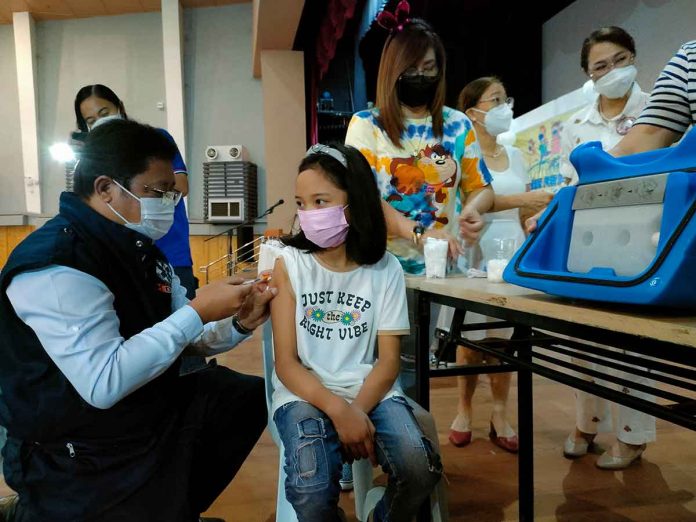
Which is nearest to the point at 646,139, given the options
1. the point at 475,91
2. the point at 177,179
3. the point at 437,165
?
the point at 437,165

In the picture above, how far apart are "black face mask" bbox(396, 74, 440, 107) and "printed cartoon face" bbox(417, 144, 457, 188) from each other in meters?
0.16

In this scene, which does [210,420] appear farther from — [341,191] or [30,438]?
[341,191]

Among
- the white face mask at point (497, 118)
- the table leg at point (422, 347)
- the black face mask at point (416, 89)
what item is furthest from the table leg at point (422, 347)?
the white face mask at point (497, 118)

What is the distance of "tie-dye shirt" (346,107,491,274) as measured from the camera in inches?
59.7

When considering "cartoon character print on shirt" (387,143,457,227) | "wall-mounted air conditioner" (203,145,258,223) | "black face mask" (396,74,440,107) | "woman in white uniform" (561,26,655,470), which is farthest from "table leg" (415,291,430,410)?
"wall-mounted air conditioner" (203,145,258,223)

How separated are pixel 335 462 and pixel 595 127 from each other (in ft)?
5.61

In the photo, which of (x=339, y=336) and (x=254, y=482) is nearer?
(x=339, y=336)

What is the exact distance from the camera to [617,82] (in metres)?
1.92

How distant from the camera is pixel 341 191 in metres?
1.25

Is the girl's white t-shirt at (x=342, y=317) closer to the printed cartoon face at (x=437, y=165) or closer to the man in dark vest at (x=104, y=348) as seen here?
the man in dark vest at (x=104, y=348)

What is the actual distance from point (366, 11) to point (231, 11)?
4373mm

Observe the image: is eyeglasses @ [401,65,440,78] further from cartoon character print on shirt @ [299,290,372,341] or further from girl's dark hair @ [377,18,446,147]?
cartoon character print on shirt @ [299,290,372,341]

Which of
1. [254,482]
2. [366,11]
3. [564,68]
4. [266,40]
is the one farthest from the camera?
[266,40]

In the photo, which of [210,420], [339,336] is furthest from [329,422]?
[210,420]
